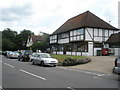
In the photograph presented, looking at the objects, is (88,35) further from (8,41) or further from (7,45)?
(8,41)

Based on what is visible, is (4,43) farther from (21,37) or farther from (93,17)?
(93,17)

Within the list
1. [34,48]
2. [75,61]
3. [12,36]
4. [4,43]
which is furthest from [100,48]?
[12,36]

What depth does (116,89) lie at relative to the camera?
848cm

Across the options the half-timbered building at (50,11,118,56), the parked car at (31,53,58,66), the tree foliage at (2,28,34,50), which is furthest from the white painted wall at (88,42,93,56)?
the tree foliage at (2,28,34,50)

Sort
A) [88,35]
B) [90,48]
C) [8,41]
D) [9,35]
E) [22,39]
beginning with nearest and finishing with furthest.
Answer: [90,48]
[88,35]
[8,41]
[22,39]
[9,35]

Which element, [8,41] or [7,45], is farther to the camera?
[8,41]

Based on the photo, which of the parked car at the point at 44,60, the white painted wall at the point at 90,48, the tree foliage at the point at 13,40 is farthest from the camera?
the tree foliage at the point at 13,40

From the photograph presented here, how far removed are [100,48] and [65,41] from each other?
10773 millimetres

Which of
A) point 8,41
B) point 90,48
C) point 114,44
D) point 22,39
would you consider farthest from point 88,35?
point 22,39

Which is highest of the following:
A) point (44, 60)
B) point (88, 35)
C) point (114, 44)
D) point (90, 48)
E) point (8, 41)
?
point (8, 41)

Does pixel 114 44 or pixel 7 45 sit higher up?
pixel 7 45

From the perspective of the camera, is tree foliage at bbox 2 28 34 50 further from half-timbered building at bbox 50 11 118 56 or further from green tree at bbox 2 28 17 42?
half-timbered building at bbox 50 11 118 56

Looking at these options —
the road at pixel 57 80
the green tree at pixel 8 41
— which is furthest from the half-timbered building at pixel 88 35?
the green tree at pixel 8 41

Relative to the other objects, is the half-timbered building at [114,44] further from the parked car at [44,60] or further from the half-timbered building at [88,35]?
the parked car at [44,60]
